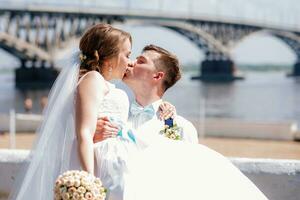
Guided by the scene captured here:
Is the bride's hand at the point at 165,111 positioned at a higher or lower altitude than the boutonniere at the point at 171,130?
higher

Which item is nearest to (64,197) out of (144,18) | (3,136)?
(3,136)

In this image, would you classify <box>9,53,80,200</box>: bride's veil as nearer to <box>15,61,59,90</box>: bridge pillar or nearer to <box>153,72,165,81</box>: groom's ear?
<box>153,72,165,81</box>: groom's ear

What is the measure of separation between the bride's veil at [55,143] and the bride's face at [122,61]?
0.59ft

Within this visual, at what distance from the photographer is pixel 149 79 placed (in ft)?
8.61

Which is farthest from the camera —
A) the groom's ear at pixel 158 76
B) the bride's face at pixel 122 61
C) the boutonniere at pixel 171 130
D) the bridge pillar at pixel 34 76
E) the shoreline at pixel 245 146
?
the bridge pillar at pixel 34 76

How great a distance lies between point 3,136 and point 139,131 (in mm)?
12360

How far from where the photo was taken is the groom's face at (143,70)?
102 inches

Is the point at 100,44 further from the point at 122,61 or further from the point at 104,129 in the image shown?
the point at 104,129

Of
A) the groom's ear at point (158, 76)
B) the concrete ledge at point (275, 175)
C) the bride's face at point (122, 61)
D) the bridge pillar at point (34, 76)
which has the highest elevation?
the bride's face at point (122, 61)

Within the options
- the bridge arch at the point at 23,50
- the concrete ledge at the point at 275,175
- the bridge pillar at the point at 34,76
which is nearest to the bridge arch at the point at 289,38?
the bridge pillar at the point at 34,76

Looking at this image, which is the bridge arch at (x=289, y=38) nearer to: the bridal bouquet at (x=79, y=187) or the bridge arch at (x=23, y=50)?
the bridge arch at (x=23, y=50)

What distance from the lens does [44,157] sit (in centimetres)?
267

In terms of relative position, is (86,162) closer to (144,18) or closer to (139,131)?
(139,131)

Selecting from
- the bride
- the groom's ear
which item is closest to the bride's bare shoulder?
the bride
